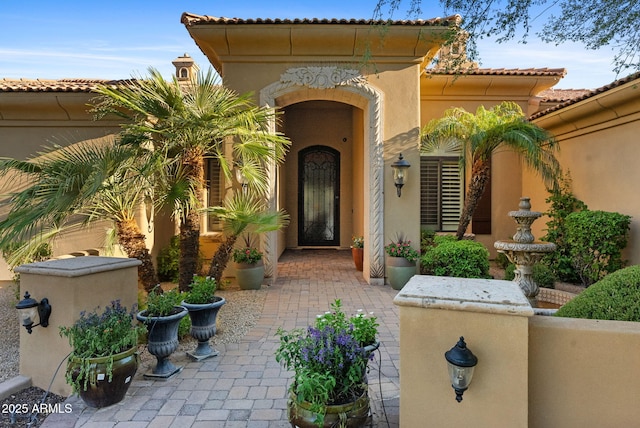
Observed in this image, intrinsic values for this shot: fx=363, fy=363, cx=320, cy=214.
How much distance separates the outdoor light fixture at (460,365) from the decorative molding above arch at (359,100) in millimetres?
5717

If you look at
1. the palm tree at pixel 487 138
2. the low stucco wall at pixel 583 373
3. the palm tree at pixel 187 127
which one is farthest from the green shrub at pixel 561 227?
the palm tree at pixel 187 127

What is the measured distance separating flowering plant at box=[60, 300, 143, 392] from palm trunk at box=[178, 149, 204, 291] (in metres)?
2.38

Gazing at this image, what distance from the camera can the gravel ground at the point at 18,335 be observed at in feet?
10.3

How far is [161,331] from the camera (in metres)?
3.56

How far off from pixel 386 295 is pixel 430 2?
188 inches

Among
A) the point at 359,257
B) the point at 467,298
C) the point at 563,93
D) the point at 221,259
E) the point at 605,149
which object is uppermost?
the point at 563,93

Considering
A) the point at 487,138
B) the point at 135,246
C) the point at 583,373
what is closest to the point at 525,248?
the point at 487,138

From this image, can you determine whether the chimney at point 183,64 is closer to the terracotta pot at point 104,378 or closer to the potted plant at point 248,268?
the potted plant at point 248,268

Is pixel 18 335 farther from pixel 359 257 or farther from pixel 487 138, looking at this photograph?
pixel 487 138

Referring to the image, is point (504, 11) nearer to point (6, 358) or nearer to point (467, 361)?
point (467, 361)

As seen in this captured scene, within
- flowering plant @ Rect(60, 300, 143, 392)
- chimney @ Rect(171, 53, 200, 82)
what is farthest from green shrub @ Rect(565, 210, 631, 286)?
chimney @ Rect(171, 53, 200, 82)

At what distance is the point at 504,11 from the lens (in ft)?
13.3

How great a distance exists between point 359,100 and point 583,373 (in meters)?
6.76

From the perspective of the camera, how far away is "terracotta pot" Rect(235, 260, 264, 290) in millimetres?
7148
